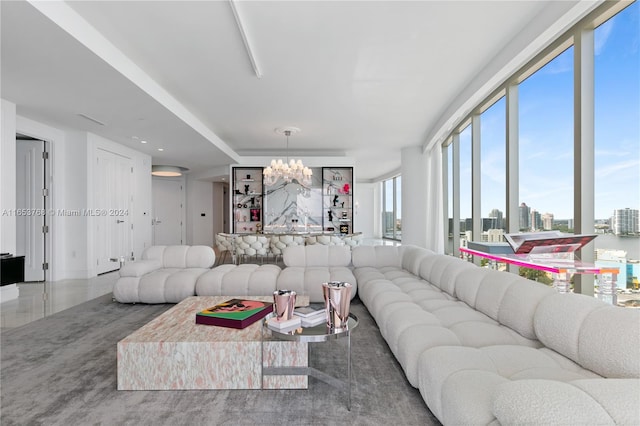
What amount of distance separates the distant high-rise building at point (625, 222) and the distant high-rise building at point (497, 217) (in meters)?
1.89

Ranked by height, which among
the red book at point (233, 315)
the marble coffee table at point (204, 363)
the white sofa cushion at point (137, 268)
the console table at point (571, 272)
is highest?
the console table at point (571, 272)

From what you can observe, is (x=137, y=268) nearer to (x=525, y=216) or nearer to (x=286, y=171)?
(x=286, y=171)

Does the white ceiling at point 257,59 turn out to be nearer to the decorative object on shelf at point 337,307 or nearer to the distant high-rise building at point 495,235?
the distant high-rise building at point 495,235

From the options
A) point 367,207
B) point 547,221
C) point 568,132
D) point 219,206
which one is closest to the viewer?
point 568,132

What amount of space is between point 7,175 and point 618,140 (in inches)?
278

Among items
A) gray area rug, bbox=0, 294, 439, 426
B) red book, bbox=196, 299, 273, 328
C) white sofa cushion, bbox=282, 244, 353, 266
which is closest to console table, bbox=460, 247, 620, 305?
gray area rug, bbox=0, 294, 439, 426

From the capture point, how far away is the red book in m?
2.32

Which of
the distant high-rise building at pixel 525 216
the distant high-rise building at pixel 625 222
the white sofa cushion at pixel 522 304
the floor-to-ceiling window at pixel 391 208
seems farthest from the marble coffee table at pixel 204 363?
the floor-to-ceiling window at pixel 391 208

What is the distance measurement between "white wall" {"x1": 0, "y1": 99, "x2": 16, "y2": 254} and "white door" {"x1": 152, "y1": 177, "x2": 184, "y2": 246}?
6360mm

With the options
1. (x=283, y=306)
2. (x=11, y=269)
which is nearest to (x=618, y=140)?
(x=283, y=306)

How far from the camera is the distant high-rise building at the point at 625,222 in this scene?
2.63 m

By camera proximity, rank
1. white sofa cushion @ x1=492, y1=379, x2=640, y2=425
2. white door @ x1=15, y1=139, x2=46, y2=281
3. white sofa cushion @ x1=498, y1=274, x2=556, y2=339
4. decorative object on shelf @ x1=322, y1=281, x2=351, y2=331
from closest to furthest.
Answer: white sofa cushion @ x1=492, y1=379, x2=640, y2=425 → white sofa cushion @ x1=498, y1=274, x2=556, y2=339 → decorative object on shelf @ x1=322, y1=281, x2=351, y2=331 → white door @ x1=15, y1=139, x2=46, y2=281

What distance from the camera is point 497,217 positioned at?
15.9 ft

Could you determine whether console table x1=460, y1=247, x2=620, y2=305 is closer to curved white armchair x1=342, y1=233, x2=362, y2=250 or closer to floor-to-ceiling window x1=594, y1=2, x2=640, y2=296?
floor-to-ceiling window x1=594, y1=2, x2=640, y2=296
